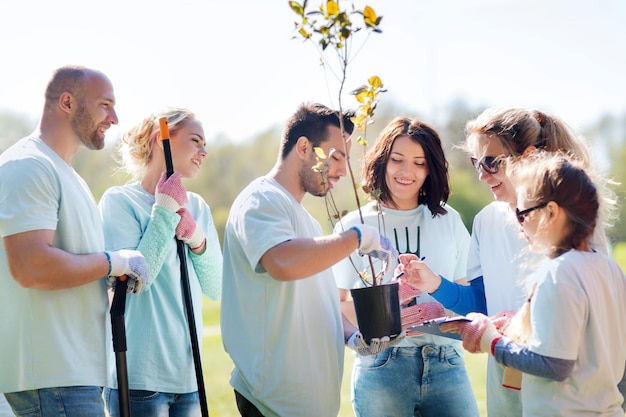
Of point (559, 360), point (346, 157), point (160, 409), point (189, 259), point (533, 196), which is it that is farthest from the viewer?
point (189, 259)

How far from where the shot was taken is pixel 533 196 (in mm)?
2334

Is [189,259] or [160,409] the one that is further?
[189,259]

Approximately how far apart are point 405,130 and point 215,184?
73.0ft

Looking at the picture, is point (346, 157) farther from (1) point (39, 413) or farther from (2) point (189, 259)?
(1) point (39, 413)

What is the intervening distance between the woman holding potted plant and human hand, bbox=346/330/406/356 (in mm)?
285

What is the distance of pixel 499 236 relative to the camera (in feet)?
9.38

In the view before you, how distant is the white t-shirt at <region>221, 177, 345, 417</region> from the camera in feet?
8.24

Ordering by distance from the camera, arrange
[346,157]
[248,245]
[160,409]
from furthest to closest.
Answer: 1. [160,409]
2. [346,157]
3. [248,245]

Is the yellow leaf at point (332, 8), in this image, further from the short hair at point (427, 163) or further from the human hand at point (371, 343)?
the human hand at point (371, 343)

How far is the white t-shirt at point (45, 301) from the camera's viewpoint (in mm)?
2393

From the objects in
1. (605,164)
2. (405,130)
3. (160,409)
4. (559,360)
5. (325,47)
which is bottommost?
(160,409)

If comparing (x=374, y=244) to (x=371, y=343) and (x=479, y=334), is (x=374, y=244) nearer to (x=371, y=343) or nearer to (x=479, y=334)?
(x=371, y=343)

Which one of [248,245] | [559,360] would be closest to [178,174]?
[248,245]

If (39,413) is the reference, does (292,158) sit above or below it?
above
